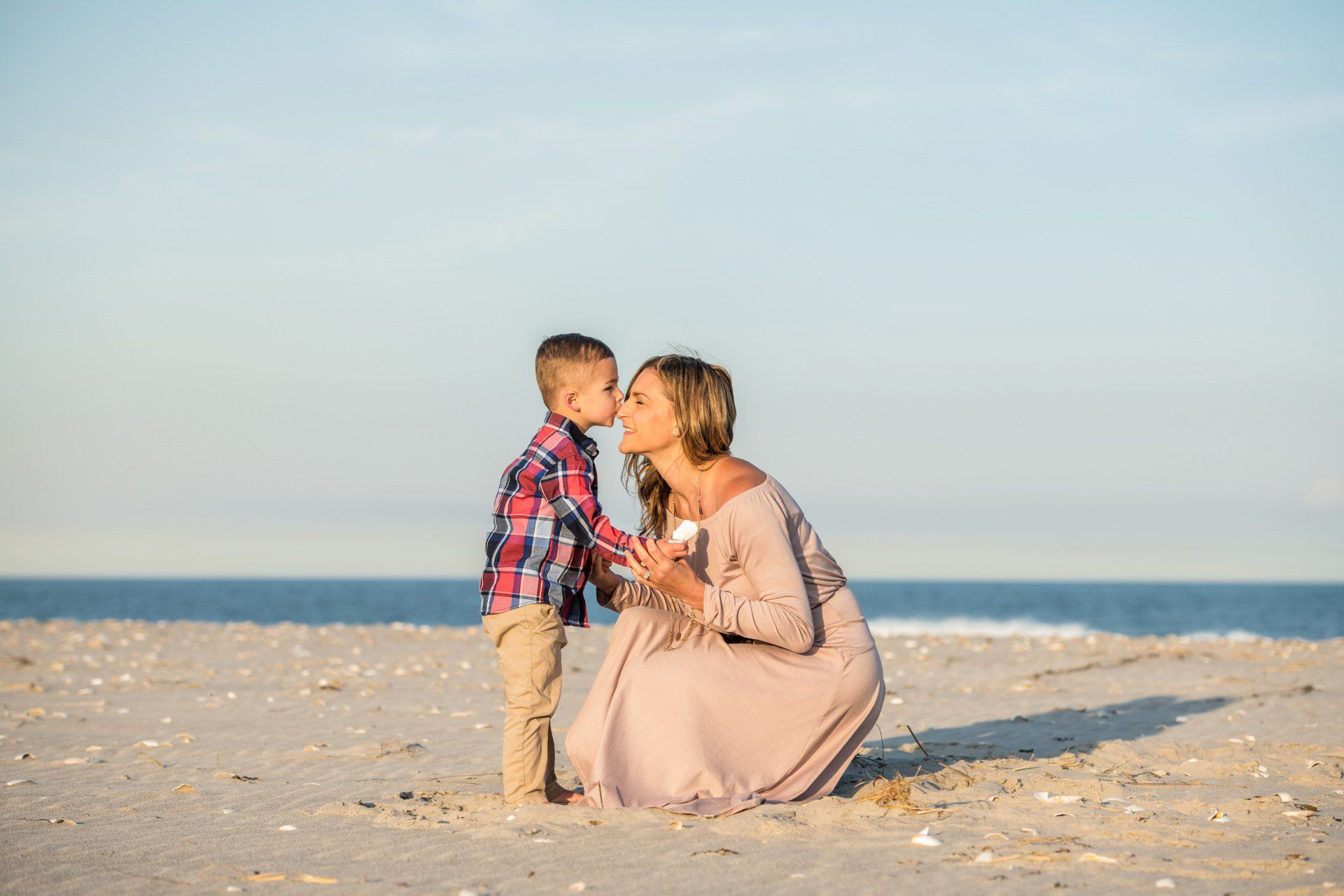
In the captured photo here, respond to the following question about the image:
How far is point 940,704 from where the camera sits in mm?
8836

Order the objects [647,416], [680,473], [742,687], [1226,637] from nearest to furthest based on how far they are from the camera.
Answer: [742,687], [647,416], [680,473], [1226,637]

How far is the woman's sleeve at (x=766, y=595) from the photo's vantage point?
4.38m

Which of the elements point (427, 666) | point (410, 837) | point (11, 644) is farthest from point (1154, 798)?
point (11, 644)

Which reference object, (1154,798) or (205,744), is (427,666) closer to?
(205,744)

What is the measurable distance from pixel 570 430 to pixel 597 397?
209 mm

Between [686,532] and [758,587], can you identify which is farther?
[686,532]

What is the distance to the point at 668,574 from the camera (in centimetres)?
441

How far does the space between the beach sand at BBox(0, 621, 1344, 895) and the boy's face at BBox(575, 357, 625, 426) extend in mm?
1808

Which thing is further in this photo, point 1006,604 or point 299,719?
point 1006,604

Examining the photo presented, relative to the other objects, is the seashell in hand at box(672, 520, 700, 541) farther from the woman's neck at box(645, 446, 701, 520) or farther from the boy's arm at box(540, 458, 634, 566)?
the woman's neck at box(645, 446, 701, 520)

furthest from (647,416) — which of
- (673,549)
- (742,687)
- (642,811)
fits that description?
(642,811)

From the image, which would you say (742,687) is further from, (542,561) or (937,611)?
(937,611)

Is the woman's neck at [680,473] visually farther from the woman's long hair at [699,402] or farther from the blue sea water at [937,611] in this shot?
the blue sea water at [937,611]

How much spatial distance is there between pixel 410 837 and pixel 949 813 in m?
2.20
